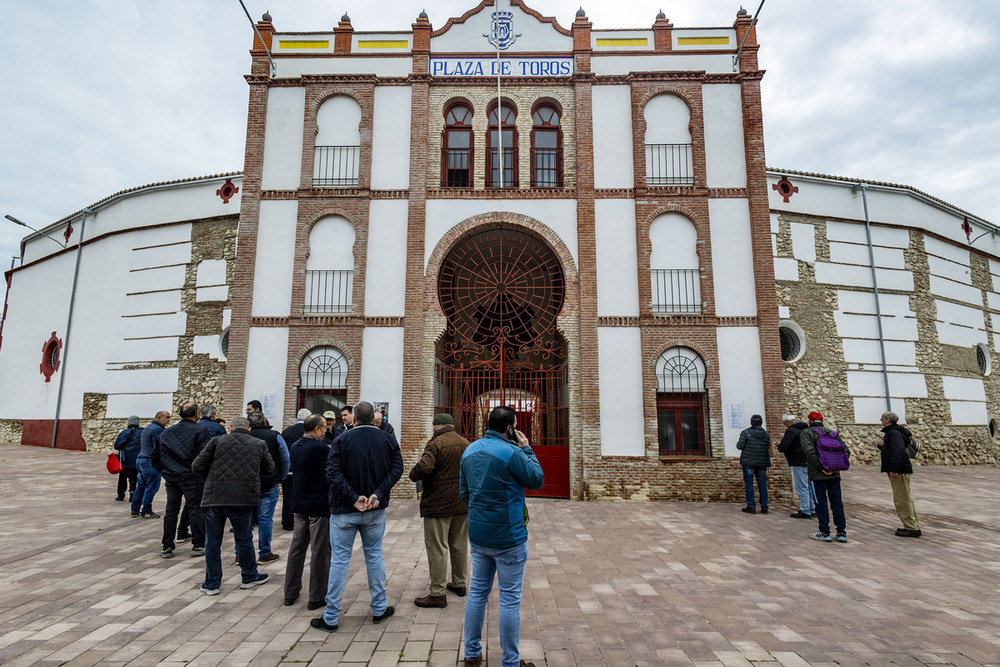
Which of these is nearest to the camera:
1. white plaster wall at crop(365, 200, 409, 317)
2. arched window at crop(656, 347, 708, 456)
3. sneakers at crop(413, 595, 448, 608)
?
sneakers at crop(413, 595, 448, 608)

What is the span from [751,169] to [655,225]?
Answer: 104 inches

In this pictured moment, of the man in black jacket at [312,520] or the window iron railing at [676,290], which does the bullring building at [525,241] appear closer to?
the window iron railing at [676,290]

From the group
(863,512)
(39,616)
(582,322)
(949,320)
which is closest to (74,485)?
(39,616)

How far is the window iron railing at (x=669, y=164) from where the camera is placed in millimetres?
12562

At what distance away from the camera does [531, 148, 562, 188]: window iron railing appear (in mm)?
12891

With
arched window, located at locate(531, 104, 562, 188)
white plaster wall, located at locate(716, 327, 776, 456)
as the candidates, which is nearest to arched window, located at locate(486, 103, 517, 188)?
arched window, located at locate(531, 104, 562, 188)

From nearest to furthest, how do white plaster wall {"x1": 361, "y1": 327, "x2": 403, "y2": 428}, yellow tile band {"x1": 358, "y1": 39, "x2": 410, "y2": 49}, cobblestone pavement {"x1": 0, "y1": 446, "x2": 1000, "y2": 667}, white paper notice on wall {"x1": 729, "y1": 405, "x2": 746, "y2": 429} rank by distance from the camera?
1. cobblestone pavement {"x1": 0, "y1": 446, "x2": 1000, "y2": 667}
2. white paper notice on wall {"x1": 729, "y1": 405, "x2": 746, "y2": 429}
3. white plaster wall {"x1": 361, "y1": 327, "x2": 403, "y2": 428}
4. yellow tile band {"x1": 358, "y1": 39, "x2": 410, "y2": 49}

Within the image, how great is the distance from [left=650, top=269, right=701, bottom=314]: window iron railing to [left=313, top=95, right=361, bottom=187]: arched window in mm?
7792

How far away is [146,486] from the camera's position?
8.85 m

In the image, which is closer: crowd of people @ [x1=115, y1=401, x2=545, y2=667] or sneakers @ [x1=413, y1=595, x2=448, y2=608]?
crowd of people @ [x1=115, y1=401, x2=545, y2=667]

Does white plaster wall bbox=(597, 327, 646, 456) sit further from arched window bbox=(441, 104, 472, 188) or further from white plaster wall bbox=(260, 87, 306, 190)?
white plaster wall bbox=(260, 87, 306, 190)

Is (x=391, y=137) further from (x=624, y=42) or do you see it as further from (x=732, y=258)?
(x=732, y=258)

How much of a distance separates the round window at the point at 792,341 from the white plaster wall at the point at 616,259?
8242 mm

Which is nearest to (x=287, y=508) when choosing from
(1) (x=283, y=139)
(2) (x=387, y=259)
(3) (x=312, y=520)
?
(3) (x=312, y=520)
